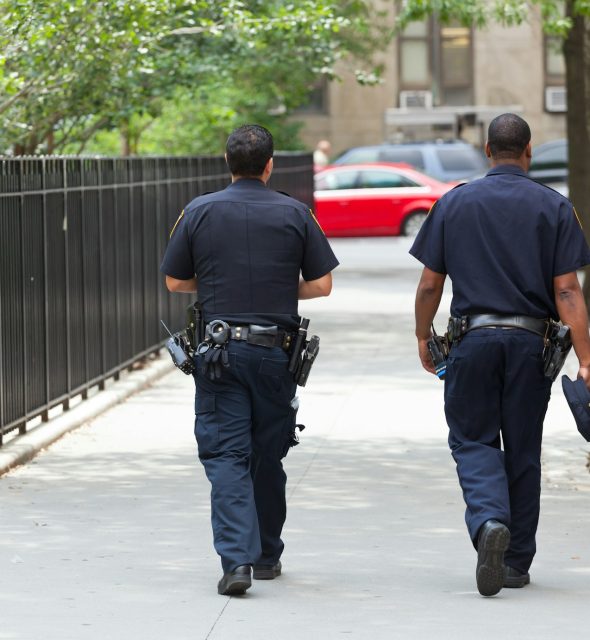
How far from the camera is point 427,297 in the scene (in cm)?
712

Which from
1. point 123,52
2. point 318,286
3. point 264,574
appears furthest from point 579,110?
point 264,574

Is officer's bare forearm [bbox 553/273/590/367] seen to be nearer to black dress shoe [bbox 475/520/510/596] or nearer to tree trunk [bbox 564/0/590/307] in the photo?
black dress shoe [bbox 475/520/510/596]

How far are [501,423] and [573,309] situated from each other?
550mm

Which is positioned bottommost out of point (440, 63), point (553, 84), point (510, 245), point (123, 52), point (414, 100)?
point (510, 245)

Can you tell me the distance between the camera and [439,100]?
52562 mm

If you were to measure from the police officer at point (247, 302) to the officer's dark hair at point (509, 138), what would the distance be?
0.80 metres

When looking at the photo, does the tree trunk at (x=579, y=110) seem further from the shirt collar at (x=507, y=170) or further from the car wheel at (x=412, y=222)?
the car wheel at (x=412, y=222)

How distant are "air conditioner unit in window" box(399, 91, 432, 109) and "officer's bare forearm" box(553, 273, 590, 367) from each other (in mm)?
45001

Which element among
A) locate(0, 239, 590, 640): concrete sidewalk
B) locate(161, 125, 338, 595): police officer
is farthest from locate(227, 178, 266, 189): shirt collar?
locate(0, 239, 590, 640): concrete sidewalk

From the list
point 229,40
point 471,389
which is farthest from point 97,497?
point 229,40

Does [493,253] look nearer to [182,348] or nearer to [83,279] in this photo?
[182,348]

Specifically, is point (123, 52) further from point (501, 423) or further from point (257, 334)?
point (501, 423)

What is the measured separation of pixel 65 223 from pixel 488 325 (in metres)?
5.84

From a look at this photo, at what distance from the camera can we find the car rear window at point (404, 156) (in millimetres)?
37375
